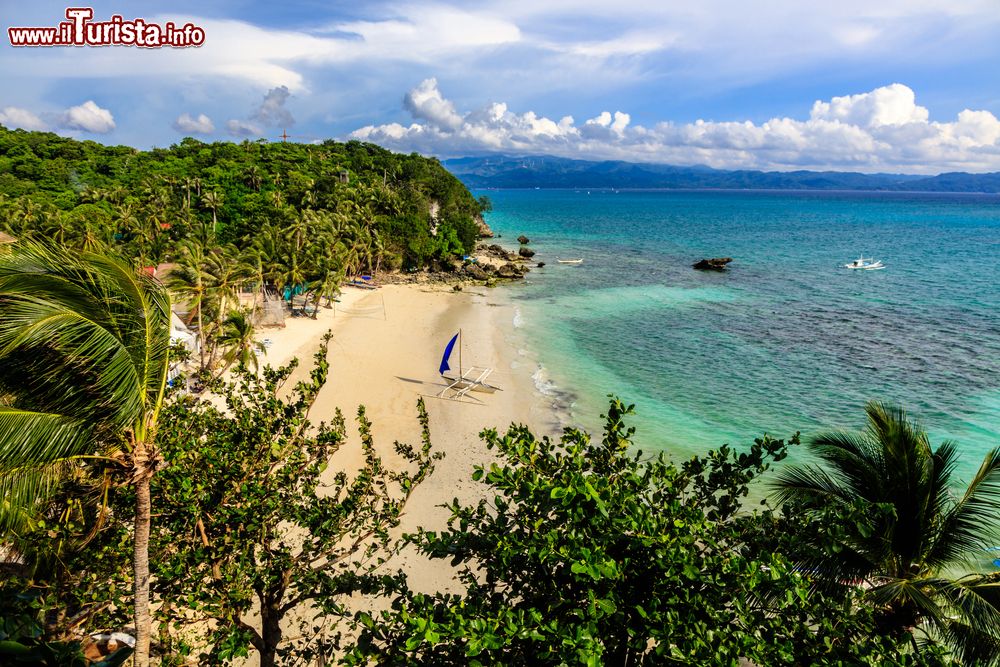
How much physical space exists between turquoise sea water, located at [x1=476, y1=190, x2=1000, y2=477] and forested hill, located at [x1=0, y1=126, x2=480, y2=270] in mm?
14377

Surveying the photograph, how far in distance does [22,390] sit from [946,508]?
12.5 meters

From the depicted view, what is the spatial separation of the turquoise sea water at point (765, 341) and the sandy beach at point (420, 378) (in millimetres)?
2183

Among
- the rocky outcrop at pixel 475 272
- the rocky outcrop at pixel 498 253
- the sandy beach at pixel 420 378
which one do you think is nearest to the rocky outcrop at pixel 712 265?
the rocky outcrop at pixel 498 253

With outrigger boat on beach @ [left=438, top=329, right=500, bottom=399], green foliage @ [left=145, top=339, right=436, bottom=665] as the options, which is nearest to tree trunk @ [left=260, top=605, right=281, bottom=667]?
green foliage @ [left=145, top=339, right=436, bottom=665]

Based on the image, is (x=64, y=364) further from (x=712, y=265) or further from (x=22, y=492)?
(x=712, y=265)

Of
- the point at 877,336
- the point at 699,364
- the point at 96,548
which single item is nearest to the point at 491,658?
the point at 96,548

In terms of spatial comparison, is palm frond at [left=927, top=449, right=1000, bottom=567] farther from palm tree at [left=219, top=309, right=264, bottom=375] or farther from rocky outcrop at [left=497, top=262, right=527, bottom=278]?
rocky outcrop at [left=497, top=262, right=527, bottom=278]

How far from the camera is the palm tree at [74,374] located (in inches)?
185

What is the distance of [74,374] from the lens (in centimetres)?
514

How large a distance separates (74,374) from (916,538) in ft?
35.7

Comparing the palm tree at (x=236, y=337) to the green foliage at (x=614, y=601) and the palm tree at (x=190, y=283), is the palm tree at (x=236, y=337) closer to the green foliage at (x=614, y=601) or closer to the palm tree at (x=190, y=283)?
the palm tree at (x=190, y=283)

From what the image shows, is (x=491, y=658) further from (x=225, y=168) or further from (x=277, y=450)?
(x=225, y=168)

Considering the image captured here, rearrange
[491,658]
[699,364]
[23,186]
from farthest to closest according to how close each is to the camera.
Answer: [23,186] < [699,364] < [491,658]

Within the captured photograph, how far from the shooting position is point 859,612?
4.89m
